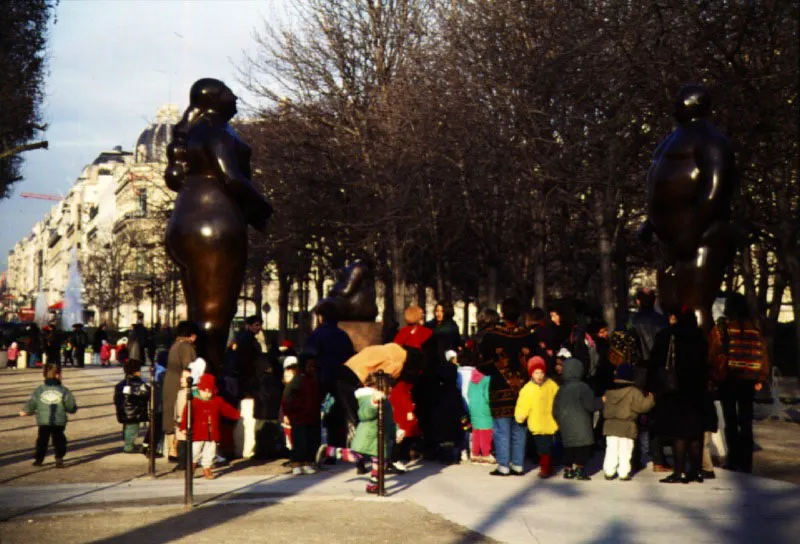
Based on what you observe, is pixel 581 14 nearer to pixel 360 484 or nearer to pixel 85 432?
pixel 85 432

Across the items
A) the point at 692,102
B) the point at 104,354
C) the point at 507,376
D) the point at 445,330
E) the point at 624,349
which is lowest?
the point at 507,376

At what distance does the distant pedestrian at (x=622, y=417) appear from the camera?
1248 centimetres

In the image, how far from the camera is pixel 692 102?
14727mm

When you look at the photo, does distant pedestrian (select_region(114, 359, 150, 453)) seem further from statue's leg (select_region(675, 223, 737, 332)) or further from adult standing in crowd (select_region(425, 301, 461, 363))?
statue's leg (select_region(675, 223, 737, 332))

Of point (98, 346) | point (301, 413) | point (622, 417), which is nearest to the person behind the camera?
point (622, 417)

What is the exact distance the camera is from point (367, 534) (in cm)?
923

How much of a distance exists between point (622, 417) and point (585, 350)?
2.37 metres

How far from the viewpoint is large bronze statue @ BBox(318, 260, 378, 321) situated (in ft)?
71.3

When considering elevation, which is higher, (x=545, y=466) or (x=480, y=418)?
(x=480, y=418)

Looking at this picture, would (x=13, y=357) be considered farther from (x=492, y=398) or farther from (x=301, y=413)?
(x=492, y=398)

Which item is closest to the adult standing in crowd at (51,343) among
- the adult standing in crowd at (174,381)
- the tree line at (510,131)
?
the tree line at (510,131)

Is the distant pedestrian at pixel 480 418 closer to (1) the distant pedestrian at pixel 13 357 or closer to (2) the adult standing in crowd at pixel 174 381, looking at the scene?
(2) the adult standing in crowd at pixel 174 381

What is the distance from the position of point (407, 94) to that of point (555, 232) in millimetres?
6567

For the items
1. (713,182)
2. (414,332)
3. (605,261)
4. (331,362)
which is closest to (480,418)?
(414,332)
